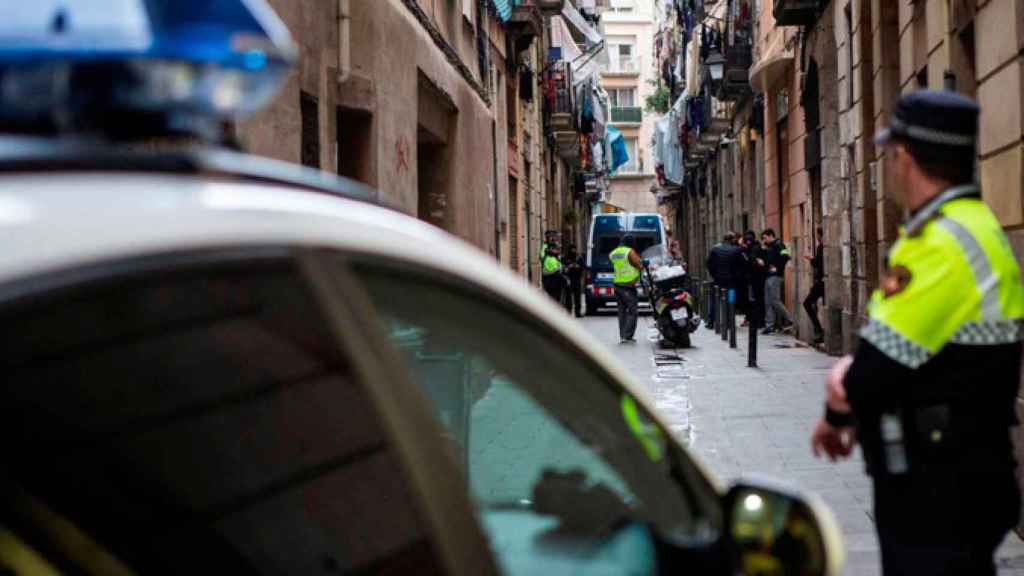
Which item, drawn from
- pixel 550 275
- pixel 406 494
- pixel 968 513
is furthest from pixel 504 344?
pixel 550 275

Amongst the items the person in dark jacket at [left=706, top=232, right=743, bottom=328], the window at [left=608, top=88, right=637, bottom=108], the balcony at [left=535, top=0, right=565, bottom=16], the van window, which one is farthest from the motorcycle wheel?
the window at [left=608, top=88, right=637, bottom=108]

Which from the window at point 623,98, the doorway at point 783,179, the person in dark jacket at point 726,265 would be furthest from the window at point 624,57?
the person in dark jacket at point 726,265

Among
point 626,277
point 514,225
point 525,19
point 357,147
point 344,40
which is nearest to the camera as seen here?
point 344,40

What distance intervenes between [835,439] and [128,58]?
2469mm

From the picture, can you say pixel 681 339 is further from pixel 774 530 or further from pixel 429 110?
pixel 774 530

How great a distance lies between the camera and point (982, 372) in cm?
328

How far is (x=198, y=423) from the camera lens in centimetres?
151

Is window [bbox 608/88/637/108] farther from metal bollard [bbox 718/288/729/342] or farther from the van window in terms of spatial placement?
metal bollard [bbox 718/288/729/342]

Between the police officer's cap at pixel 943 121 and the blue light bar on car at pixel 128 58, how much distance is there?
2226 millimetres

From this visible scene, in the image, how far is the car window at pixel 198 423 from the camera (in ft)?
4.30

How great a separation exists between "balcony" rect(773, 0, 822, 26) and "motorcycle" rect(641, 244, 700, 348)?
12.4ft

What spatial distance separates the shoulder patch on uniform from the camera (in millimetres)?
3304

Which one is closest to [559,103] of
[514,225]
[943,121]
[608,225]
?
[608,225]

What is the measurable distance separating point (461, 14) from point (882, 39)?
685cm
